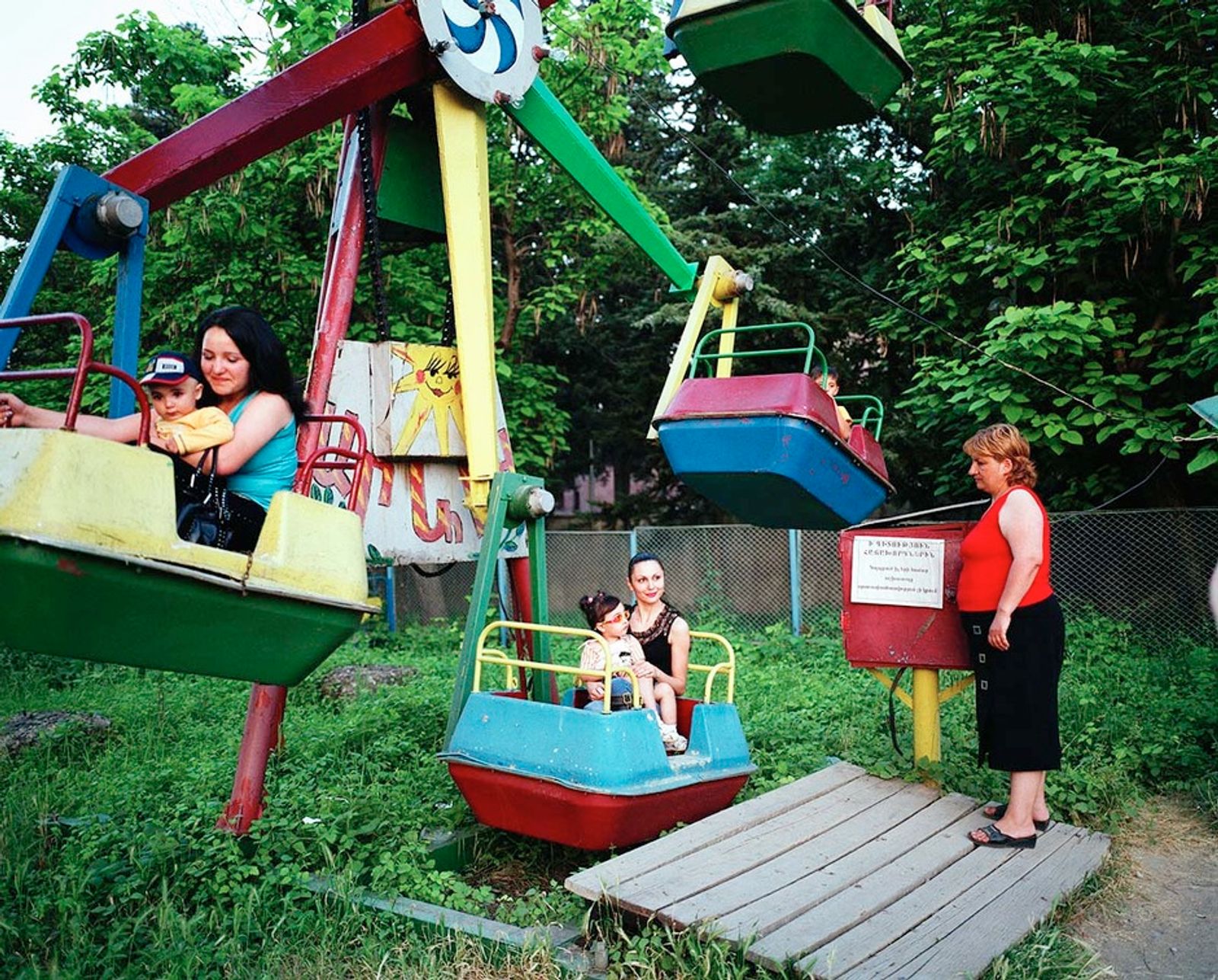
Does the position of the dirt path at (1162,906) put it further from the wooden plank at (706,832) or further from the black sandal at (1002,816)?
the wooden plank at (706,832)

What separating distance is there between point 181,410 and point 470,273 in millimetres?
2254

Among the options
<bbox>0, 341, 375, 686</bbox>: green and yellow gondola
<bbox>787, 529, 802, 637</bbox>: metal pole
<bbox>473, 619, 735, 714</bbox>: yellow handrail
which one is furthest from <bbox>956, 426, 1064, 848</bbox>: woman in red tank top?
<bbox>787, 529, 802, 637</bbox>: metal pole

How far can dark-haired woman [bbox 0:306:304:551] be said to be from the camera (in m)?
3.40

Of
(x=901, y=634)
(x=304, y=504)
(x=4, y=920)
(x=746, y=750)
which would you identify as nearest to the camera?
(x=304, y=504)

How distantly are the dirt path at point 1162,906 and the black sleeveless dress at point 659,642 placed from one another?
2.08 meters

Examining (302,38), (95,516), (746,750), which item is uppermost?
(302,38)

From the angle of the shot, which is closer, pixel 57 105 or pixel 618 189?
pixel 618 189

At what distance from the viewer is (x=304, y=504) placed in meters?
3.35

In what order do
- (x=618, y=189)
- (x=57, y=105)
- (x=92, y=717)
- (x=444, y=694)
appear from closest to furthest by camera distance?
(x=618, y=189)
(x=92, y=717)
(x=444, y=694)
(x=57, y=105)

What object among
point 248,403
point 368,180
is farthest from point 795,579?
point 248,403

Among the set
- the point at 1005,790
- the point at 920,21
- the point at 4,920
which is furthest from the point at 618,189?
the point at 920,21

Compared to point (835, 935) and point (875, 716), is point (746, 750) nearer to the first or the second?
point (835, 935)

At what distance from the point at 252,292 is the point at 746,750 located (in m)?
8.50

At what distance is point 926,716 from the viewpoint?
5598mm
